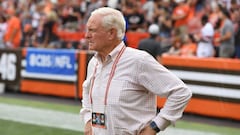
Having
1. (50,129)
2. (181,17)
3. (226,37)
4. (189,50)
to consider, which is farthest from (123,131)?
(181,17)

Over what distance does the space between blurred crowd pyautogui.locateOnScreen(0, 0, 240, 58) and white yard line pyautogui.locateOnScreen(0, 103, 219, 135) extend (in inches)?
134

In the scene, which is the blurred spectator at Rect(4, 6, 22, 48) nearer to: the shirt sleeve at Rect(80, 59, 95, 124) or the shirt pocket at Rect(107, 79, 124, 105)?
the shirt sleeve at Rect(80, 59, 95, 124)

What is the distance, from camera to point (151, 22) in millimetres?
14617

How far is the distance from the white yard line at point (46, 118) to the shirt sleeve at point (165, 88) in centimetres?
510

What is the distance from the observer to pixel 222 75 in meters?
10.2

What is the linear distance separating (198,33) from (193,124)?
4.17m

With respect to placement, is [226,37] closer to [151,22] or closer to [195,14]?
[195,14]

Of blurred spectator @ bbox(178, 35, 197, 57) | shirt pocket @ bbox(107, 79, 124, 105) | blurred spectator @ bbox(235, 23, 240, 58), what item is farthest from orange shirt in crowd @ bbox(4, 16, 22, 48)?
shirt pocket @ bbox(107, 79, 124, 105)

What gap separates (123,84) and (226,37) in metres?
8.57

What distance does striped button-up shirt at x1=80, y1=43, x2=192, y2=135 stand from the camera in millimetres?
3354

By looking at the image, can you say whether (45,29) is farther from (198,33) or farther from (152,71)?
(152,71)

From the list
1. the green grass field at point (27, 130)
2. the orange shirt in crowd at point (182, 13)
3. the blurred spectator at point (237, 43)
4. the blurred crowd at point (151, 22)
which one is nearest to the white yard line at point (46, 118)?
the green grass field at point (27, 130)

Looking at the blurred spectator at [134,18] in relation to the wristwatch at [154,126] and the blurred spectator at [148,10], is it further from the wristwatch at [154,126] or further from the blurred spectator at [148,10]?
the wristwatch at [154,126]

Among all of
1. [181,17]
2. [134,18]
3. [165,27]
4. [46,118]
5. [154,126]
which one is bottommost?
[46,118]
